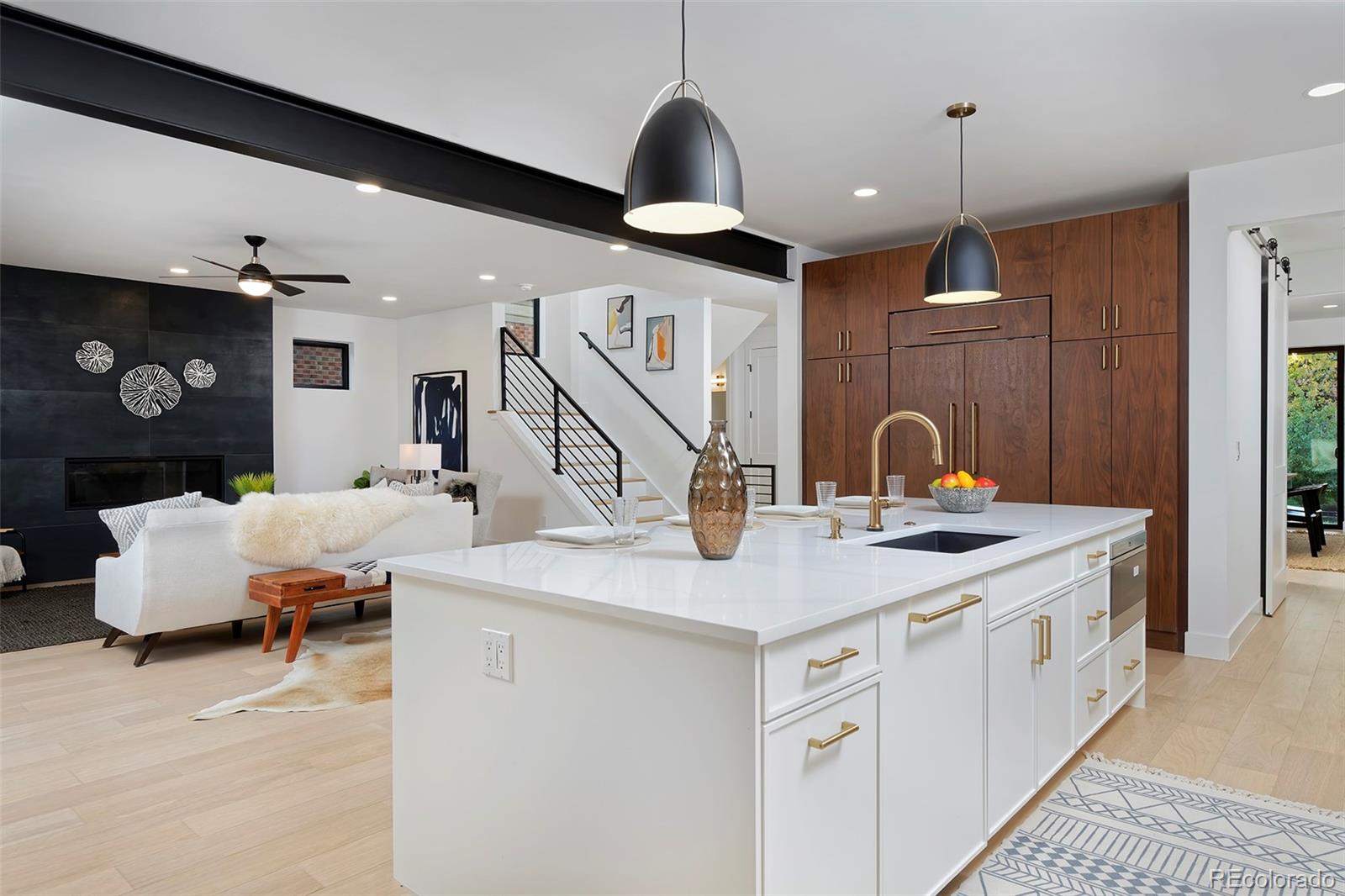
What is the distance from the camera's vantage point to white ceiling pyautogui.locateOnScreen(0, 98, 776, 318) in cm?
400

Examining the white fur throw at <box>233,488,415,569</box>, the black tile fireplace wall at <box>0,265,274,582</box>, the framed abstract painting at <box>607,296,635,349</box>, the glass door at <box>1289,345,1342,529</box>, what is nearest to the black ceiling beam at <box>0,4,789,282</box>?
the white fur throw at <box>233,488,415,569</box>

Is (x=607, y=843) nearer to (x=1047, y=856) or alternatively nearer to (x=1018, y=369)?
(x=1047, y=856)

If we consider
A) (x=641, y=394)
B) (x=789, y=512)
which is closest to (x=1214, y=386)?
(x=789, y=512)

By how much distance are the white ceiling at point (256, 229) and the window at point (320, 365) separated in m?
0.65

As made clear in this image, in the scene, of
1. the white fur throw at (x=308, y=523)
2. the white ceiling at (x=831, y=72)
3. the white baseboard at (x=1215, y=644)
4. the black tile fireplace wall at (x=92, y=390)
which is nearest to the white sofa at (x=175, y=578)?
the white fur throw at (x=308, y=523)

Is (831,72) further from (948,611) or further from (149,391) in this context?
(149,391)

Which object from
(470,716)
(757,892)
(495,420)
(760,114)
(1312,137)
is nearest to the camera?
(757,892)

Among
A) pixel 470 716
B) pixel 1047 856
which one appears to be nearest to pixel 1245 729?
pixel 1047 856

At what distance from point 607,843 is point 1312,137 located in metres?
4.40

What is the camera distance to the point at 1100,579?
2.89 metres

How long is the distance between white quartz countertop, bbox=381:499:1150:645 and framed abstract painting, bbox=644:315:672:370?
20.3ft

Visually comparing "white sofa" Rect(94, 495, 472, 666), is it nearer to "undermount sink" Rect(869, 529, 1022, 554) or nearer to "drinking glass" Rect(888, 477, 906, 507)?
"drinking glass" Rect(888, 477, 906, 507)

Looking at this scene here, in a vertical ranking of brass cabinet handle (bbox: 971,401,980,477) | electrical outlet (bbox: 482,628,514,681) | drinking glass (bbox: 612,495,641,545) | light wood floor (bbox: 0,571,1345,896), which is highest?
brass cabinet handle (bbox: 971,401,980,477)

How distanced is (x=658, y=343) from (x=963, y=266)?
5877 millimetres
